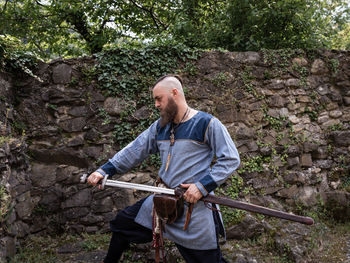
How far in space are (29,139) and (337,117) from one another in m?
4.79

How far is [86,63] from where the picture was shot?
3.96 m

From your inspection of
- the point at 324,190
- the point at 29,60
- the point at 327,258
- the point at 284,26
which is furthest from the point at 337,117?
the point at 29,60

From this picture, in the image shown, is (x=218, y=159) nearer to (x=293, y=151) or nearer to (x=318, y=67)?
(x=293, y=151)

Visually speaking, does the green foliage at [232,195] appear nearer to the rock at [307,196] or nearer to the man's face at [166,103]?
the rock at [307,196]

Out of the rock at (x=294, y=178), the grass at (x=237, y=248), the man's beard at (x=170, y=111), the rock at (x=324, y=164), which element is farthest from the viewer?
the rock at (x=324, y=164)

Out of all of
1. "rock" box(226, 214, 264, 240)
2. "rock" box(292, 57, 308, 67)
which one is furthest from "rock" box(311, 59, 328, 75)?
"rock" box(226, 214, 264, 240)

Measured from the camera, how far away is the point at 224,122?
426 centimetres

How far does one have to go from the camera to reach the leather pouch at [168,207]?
2004 millimetres

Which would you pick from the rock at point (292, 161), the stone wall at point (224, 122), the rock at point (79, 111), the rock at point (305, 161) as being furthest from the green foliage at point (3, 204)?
the rock at point (305, 161)

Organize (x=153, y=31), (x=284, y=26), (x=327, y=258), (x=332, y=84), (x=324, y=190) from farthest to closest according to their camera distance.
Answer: (x=153, y=31) → (x=284, y=26) → (x=332, y=84) → (x=324, y=190) → (x=327, y=258)

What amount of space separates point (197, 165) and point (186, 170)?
0.09 meters

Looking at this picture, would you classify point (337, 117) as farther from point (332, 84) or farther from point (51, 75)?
point (51, 75)

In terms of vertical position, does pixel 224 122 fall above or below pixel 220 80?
below

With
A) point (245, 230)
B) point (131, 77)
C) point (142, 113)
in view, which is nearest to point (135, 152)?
point (142, 113)
